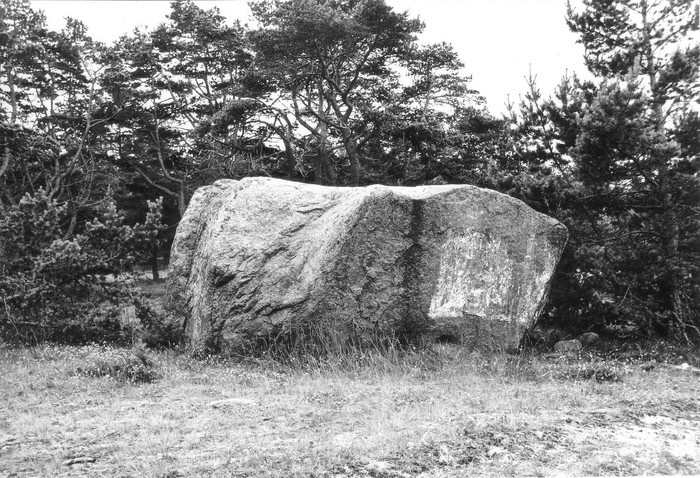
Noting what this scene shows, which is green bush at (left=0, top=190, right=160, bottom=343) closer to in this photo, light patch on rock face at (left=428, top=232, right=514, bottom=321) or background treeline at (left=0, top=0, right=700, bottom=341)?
background treeline at (left=0, top=0, right=700, bottom=341)

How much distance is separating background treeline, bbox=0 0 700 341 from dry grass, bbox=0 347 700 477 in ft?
10.2

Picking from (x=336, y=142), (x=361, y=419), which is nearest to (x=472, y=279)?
(x=361, y=419)

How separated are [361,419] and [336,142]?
20.2 m

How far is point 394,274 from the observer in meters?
10.1

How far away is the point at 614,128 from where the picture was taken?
11.1 meters

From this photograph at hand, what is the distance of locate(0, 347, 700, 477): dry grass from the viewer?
532 centimetres

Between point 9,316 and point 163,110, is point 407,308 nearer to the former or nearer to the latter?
point 9,316

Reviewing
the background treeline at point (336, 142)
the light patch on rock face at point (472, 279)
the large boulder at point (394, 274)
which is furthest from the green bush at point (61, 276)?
the light patch on rock face at point (472, 279)

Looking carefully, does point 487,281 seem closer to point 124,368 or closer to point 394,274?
point 394,274

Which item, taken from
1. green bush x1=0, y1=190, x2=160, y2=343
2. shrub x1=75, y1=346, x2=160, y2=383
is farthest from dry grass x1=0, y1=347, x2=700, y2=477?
green bush x1=0, y1=190, x2=160, y2=343

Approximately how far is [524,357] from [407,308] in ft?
7.38

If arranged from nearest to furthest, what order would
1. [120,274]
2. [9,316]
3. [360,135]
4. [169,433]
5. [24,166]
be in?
[169,433] → [9,316] → [120,274] → [360,135] → [24,166]

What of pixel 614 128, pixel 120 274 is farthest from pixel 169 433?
pixel 614 128

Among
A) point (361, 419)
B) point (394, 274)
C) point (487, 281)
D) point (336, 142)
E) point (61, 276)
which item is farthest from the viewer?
point (336, 142)
